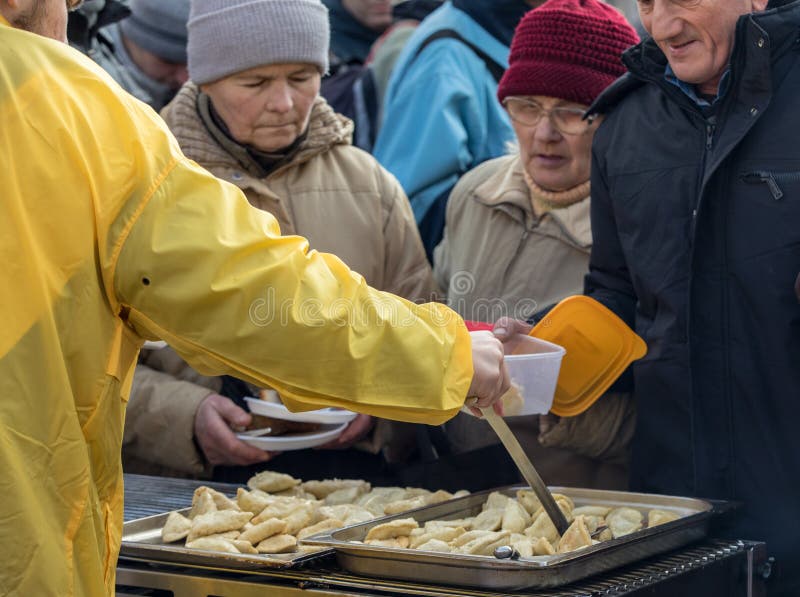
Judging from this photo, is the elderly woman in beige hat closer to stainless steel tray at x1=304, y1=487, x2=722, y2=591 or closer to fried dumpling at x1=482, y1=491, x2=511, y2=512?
fried dumpling at x1=482, y1=491, x2=511, y2=512

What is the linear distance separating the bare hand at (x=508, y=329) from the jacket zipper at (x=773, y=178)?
0.55 meters

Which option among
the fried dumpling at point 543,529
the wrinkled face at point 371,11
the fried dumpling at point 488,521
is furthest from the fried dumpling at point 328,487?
the wrinkled face at point 371,11

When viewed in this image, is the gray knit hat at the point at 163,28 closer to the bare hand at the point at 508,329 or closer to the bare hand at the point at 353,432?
the bare hand at the point at 353,432

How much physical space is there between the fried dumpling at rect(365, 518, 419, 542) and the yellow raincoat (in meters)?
0.45

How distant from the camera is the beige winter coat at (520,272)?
9.60ft

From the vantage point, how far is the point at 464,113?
3787 millimetres

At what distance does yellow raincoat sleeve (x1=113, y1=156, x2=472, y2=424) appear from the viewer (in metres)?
1.59

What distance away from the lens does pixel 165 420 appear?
2.90 m

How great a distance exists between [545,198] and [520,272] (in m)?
0.22

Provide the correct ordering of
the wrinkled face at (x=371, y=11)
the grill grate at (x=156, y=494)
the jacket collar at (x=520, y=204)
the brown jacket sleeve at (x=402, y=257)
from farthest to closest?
the wrinkled face at (x=371, y=11)
the brown jacket sleeve at (x=402, y=257)
the jacket collar at (x=520, y=204)
the grill grate at (x=156, y=494)

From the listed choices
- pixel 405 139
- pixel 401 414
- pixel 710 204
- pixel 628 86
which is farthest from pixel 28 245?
pixel 405 139

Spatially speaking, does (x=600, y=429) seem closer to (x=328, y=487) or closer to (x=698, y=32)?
(x=328, y=487)

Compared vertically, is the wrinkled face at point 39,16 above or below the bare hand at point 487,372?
above

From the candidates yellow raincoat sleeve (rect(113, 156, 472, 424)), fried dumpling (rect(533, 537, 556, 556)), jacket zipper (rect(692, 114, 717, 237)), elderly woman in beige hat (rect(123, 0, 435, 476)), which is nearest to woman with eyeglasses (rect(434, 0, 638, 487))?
elderly woman in beige hat (rect(123, 0, 435, 476))
